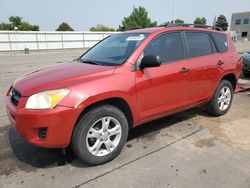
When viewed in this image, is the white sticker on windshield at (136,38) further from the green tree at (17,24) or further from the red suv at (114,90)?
the green tree at (17,24)

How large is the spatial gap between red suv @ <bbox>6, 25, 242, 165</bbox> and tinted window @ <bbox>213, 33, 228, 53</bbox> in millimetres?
156

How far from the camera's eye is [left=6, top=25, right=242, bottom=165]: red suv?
2.89 m

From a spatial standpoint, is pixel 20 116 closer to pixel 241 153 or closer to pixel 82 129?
pixel 82 129

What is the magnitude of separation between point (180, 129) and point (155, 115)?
2.89 ft

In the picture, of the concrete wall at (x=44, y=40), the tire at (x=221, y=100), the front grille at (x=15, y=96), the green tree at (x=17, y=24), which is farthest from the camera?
the green tree at (x=17, y=24)

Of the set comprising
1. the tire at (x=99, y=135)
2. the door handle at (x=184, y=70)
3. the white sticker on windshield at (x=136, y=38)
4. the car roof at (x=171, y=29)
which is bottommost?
the tire at (x=99, y=135)

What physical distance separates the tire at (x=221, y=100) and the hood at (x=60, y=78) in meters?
2.48

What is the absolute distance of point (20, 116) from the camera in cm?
289

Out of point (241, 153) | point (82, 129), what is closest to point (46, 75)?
point (82, 129)

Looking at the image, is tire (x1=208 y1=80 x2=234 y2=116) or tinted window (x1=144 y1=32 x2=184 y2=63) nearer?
tinted window (x1=144 y1=32 x2=184 y2=63)

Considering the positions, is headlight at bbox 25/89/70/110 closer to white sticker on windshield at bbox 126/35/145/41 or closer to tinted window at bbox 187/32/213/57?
white sticker on windshield at bbox 126/35/145/41

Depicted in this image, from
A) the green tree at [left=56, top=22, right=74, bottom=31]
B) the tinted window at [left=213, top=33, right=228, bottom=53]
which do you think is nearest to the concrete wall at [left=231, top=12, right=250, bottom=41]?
the green tree at [left=56, top=22, right=74, bottom=31]

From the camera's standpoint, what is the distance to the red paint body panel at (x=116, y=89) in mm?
2879

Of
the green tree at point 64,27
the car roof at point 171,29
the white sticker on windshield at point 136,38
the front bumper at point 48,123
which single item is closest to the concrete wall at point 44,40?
the car roof at point 171,29
